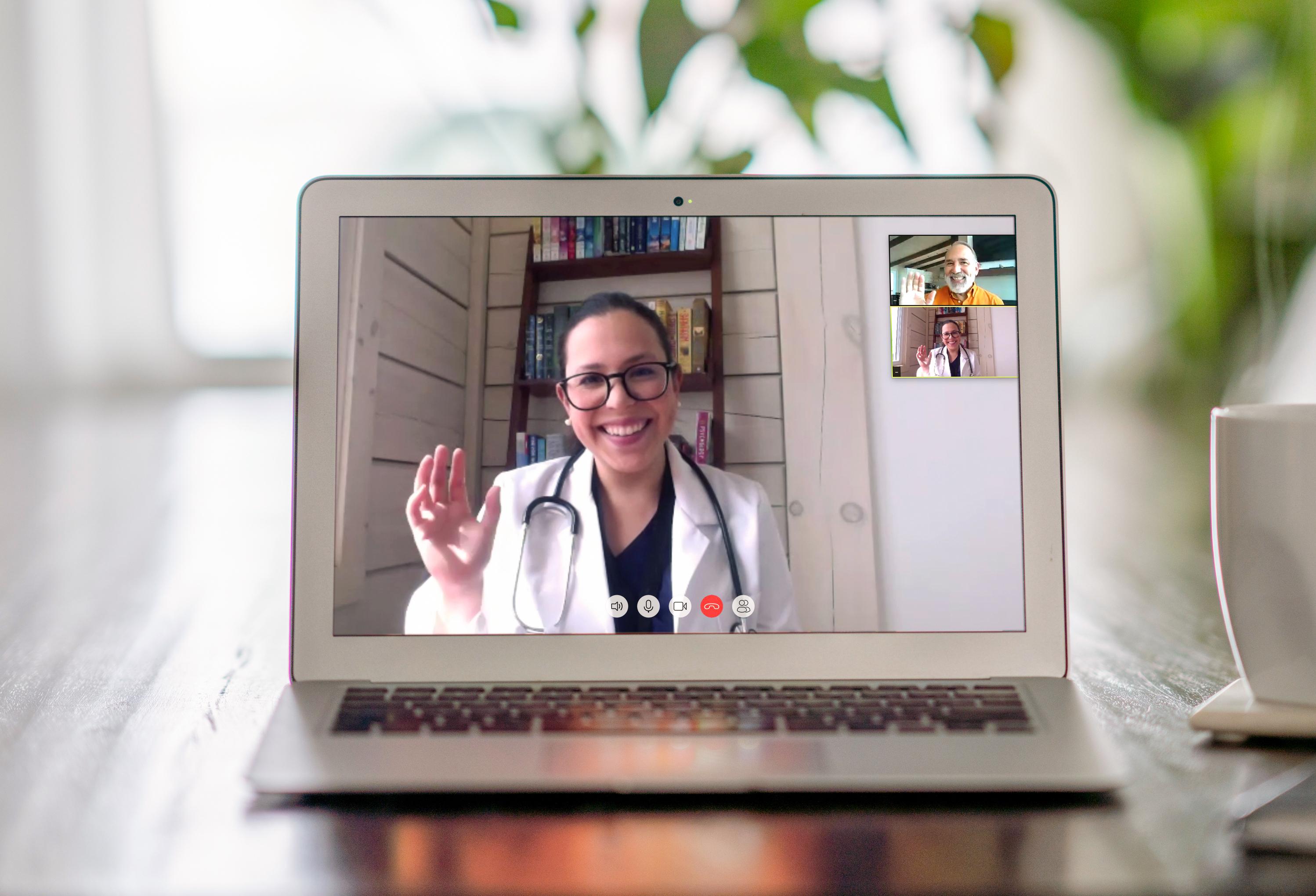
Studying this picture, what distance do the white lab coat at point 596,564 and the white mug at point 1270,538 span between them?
23cm

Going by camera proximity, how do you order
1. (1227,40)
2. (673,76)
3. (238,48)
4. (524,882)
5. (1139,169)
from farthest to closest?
(238,48), (1139,169), (1227,40), (673,76), (524,882)

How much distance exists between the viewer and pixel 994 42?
4.51 feet

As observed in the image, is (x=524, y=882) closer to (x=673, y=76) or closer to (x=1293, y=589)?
(x=1293, y=589)

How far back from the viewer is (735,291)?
0.58 meters

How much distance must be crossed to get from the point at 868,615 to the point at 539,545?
Result: 194 mm

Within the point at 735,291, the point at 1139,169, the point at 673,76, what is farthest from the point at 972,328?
the point at 1139,169

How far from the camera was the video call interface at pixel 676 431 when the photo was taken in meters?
0.56

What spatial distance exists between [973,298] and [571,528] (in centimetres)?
28

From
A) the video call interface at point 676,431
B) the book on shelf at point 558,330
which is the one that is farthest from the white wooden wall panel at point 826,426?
the book on shelf at point 558,330

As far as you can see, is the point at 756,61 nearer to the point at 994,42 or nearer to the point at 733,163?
the point at 733,163

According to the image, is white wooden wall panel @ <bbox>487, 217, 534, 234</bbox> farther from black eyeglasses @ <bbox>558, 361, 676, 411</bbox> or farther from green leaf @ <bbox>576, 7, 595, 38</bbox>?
green leaf @ <bbox>576, 7, 595, 38</bbox>

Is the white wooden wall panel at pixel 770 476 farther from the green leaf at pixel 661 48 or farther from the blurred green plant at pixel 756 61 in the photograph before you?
the green leaf at pixel 661 48

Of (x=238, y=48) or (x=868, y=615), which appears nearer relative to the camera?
(x=868, y=615)

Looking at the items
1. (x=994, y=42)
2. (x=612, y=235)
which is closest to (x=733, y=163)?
(x=994, y=42)
